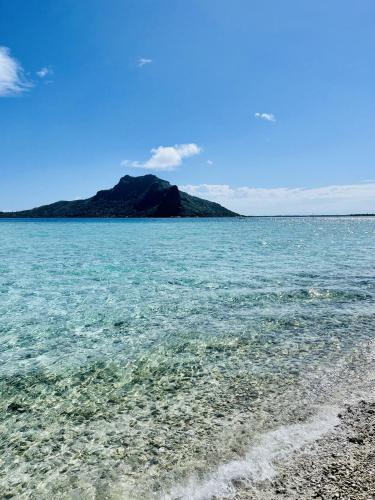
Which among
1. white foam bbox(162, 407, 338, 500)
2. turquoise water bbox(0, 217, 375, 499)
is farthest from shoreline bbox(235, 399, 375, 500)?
turquoise water bbox(0, 217, 375, 499)

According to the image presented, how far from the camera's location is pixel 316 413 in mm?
7090

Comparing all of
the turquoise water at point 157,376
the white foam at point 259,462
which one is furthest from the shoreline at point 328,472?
the turquoise water at point 157,376

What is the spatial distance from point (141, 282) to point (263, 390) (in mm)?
14967

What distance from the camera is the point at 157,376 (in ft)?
29.5

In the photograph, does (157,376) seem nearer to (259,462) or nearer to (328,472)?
(259,462)

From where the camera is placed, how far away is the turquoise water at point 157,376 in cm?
578

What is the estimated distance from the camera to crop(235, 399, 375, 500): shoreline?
491 cm

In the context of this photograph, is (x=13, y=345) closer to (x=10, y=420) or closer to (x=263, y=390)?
(x=10, y=420)

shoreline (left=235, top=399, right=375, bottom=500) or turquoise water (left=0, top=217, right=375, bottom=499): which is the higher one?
shoreline (left=235, top=399, right=375, bottom=500)

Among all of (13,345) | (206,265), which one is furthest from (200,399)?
(206,265)

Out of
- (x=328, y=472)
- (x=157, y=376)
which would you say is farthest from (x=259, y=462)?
(x=157, y=376)

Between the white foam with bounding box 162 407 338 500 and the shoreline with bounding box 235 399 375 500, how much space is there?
126mm

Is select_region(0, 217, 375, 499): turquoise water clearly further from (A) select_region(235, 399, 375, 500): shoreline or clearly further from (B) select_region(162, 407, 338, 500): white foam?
(A) select_region(235, 399, 375, 500): shoreline

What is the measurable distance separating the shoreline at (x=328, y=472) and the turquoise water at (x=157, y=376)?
76 cm
